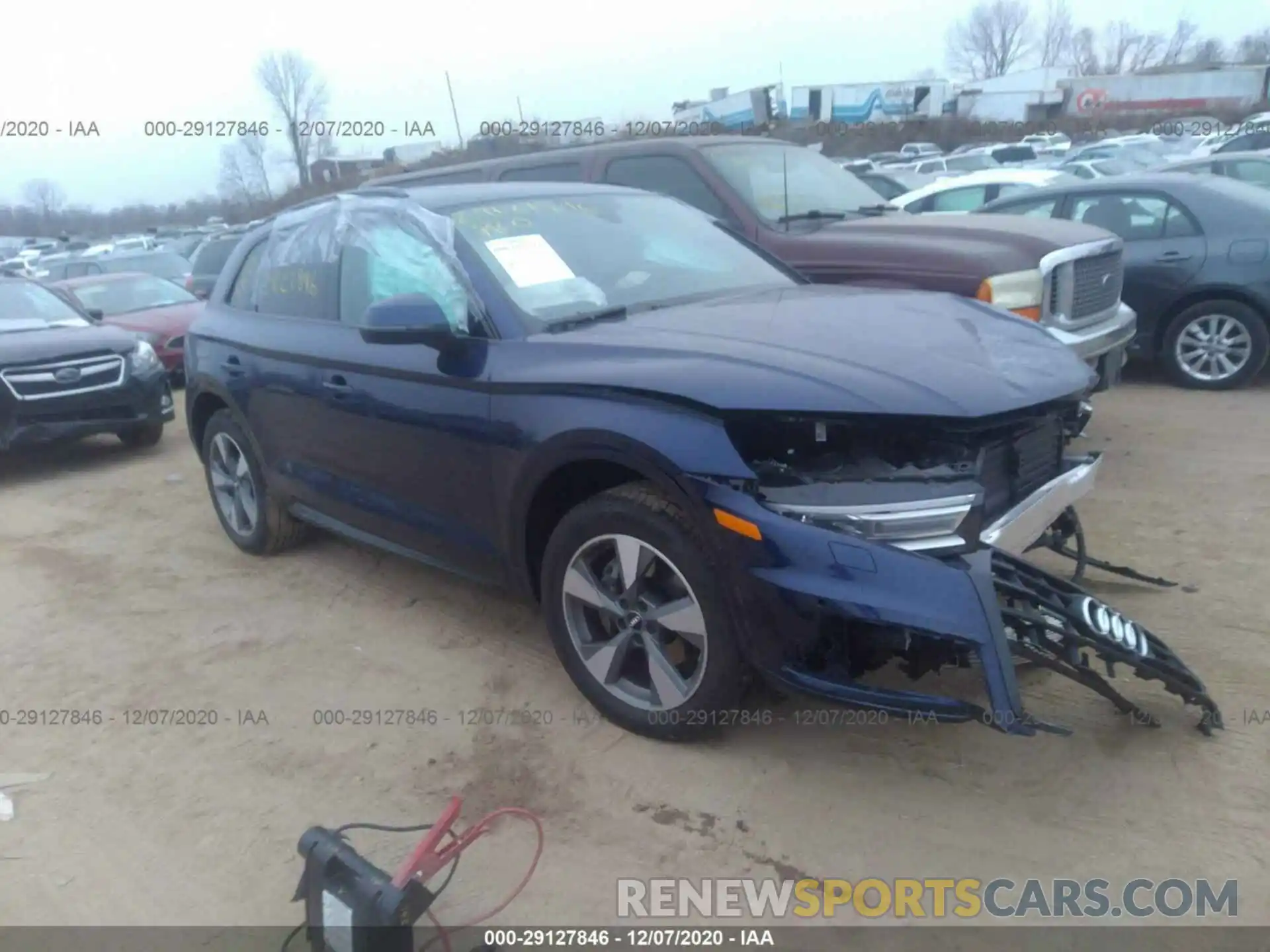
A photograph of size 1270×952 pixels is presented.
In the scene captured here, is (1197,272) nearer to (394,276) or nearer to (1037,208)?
(1037,208)

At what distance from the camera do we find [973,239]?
19.4ft

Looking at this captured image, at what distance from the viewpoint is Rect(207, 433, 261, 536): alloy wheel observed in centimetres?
535

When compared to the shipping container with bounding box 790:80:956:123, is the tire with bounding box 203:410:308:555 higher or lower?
higher

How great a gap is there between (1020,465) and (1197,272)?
5010 millimetres

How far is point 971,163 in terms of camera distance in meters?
25.1

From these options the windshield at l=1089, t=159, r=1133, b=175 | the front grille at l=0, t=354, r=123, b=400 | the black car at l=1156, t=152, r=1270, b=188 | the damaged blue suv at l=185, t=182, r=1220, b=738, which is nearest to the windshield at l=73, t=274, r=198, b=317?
the front grille at l=0, t=354, r=123, b=400

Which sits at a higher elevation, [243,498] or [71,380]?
[71,380]

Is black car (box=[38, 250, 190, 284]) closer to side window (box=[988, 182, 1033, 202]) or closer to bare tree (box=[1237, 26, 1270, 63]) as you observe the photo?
side window (box=[988, 182, 1033, 202])

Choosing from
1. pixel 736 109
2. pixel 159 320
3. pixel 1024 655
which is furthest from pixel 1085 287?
pixel 736 109

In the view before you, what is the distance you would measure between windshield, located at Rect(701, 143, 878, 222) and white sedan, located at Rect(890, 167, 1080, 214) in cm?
441

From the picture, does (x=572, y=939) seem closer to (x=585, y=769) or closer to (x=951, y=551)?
(x=585, y=769)

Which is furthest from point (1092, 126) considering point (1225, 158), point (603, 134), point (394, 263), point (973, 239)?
point (394, 263)

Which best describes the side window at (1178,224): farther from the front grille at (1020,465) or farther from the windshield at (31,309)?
the windshield at (31,309)

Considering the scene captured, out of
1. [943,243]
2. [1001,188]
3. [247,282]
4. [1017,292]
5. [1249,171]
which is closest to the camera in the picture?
[247,282]
